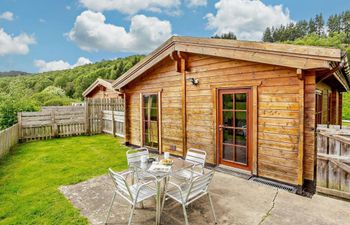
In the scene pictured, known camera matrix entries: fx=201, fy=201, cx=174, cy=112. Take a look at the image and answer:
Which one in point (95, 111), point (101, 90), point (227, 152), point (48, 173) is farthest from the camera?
point (101, 90)

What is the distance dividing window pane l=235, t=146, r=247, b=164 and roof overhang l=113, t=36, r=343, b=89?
1913 mm

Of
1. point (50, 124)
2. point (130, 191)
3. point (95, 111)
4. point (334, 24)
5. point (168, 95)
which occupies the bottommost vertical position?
point (130, 191)

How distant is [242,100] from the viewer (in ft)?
14.4

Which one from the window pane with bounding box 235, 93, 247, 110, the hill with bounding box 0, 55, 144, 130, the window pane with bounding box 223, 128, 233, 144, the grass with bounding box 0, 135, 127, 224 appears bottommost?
the grass with bounding box 0, 135, 127, 224

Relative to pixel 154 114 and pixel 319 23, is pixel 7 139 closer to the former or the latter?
pixel 154 114

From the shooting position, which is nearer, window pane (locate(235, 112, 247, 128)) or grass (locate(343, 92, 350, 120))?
window pane (locate(235, 112, 247, 128))

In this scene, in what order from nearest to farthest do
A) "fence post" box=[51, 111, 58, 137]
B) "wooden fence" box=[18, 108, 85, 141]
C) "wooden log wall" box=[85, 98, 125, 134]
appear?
"wooden fence" box=[18, 108, 85, 141], "fence post" box=[51, 111, 58, 137], "wooden log wall" box=[85, 98, 125, 134]

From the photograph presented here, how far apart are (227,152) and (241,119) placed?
0.87 meters

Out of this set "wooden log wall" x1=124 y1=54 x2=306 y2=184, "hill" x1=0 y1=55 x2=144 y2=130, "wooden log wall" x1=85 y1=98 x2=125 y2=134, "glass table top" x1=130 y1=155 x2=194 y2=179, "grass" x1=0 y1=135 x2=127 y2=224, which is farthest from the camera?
"hill" x1=0 y1=55 x2=144 y2=130

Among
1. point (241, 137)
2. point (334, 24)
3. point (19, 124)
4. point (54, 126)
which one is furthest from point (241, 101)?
point (334, 24)

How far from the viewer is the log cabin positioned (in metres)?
3.56

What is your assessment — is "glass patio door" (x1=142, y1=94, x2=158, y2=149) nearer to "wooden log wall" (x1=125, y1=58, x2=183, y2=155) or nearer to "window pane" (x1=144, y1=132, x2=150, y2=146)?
"window pane" (x1=144, y1=132, x2=150, y2=146)

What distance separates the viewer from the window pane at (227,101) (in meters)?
4.58

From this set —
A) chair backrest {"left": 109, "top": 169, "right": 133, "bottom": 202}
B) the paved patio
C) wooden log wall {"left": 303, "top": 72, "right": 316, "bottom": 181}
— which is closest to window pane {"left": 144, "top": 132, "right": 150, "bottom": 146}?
the paved patio
